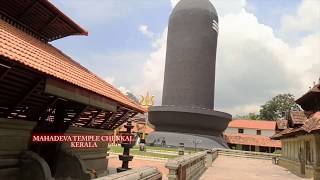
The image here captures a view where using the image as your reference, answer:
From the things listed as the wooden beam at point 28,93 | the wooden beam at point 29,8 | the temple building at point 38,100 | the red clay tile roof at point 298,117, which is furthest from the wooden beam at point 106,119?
the red clay tile roof at point 298,117

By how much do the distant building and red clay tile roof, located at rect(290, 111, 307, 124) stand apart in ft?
156

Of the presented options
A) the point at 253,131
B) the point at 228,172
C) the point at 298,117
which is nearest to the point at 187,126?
the point at 298,117

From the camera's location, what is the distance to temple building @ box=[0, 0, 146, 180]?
31.0 feet

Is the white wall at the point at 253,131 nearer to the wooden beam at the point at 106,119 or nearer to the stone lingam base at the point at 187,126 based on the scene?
the stone lingam base at the point at 187,126

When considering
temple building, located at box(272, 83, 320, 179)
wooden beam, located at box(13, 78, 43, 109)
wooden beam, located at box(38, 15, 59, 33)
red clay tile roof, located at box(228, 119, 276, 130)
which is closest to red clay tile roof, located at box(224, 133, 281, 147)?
red clay tile roof, located at box(228, 119, 276, 130)

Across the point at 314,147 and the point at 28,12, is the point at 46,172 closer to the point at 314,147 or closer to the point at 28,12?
the point at 28,12

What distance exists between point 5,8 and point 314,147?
1760 cm

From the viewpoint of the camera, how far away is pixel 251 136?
79250 mm

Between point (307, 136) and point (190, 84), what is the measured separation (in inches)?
1175

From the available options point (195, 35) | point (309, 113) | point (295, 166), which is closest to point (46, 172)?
point (309, 113)

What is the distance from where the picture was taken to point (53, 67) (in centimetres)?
1071

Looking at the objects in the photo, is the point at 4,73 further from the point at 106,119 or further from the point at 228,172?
the point at 228,172

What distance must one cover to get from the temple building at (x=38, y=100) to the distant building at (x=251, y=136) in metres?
61.1

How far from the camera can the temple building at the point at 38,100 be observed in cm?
945
